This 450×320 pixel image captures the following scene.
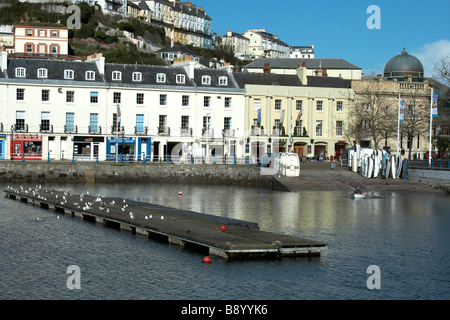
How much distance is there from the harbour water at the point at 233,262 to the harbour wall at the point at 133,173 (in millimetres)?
20300

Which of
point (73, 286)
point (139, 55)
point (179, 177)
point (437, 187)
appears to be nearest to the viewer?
point (73, 286)

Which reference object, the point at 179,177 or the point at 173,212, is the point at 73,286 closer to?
the point at 173,212

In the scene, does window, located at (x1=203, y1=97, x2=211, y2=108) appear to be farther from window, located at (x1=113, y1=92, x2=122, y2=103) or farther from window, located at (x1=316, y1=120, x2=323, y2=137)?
window, located at (x1=316, y1=120, x2=323, y2=137)

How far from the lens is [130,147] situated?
73938 millimetres

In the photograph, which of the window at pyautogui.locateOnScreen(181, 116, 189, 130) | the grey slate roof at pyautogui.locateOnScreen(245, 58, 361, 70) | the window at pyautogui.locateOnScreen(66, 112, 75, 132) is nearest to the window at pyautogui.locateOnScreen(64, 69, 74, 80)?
the window at pyautogui.locateOnScreen(66, 112, 75, 132)

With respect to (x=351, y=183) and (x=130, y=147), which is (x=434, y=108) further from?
(x=130, y=147)

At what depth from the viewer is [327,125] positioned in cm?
8419

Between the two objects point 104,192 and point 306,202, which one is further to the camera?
point 104,192

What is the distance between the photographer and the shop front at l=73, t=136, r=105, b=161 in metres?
71.8

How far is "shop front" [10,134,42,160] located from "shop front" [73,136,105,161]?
12.4 ft

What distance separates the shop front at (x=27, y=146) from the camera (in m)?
69.2

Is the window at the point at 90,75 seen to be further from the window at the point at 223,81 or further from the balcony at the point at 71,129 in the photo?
the window at the point at 223,81
